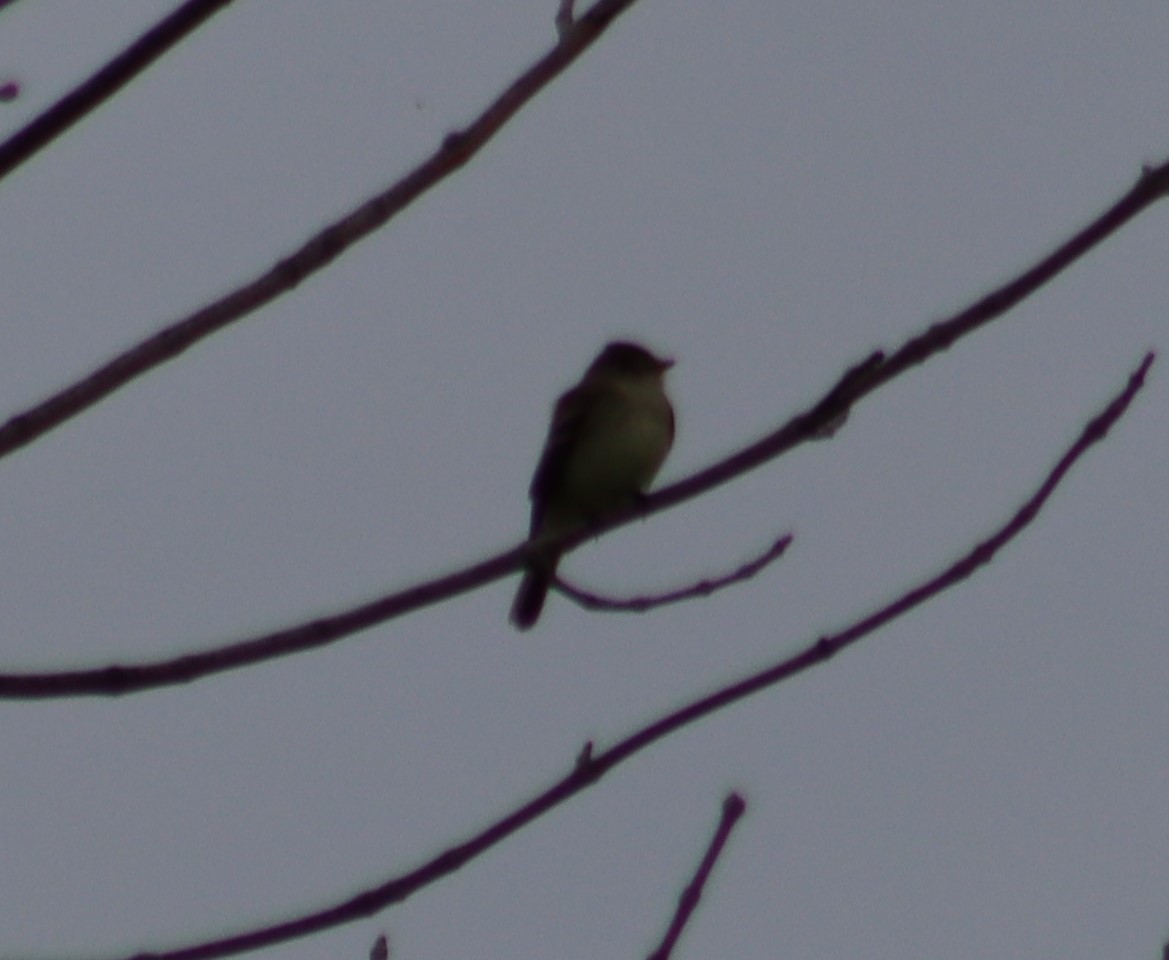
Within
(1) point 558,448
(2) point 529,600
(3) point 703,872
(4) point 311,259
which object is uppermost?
(1) point 558,448

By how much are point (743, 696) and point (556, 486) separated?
7.44 metres

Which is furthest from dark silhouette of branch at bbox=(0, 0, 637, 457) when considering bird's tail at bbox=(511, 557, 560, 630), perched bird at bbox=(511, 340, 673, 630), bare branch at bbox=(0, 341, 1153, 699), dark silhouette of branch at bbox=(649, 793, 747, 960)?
bird's tail at bbox=(511, 557, 560, 630)

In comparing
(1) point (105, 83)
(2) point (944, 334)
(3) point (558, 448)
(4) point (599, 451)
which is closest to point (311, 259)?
(1) point (105, 83)

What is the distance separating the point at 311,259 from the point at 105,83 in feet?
1.21

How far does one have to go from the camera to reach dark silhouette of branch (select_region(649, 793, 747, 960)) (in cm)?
231

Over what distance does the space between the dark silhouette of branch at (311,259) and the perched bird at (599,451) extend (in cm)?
694

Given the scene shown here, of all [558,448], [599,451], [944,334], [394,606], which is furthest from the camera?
[558,448]

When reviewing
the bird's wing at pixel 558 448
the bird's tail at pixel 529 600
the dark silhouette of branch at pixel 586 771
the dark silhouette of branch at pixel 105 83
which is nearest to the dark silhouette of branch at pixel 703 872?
the dark silhouette of branch at pixel 586 771

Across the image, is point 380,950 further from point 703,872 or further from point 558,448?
A: point 558,448

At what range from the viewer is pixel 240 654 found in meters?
2.51

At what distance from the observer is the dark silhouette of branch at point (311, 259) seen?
232 centimetres

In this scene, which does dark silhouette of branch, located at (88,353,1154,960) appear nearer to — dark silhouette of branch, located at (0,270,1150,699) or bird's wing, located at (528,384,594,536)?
dark silhouette of branch, located at (0,270,1150,699)

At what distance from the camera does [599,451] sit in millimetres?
9617

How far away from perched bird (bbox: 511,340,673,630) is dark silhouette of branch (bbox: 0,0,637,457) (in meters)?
6.94
